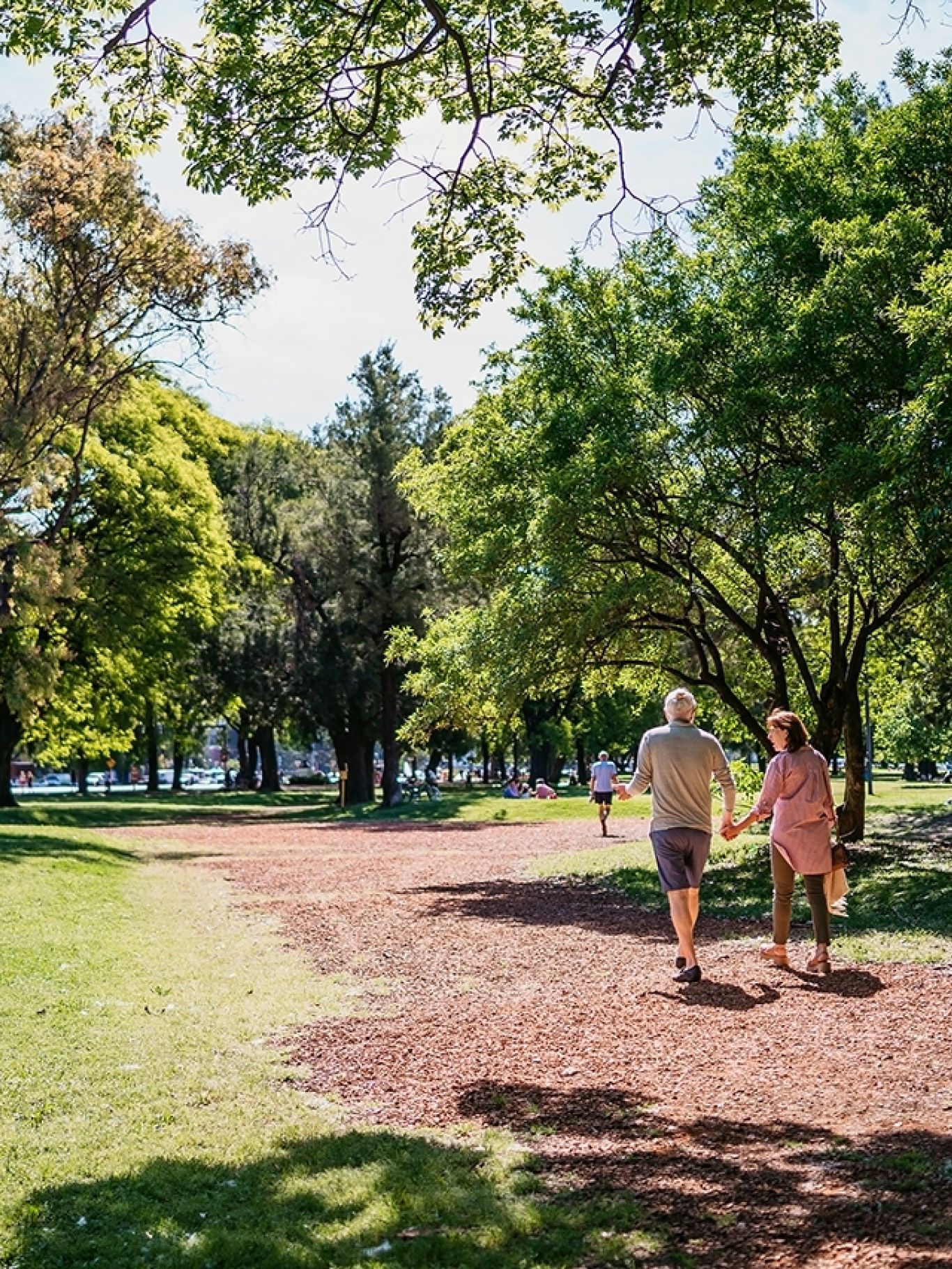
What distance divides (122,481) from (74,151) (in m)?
12.4

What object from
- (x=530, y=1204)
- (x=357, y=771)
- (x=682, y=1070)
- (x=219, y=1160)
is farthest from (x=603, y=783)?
(x=530, y=1204)

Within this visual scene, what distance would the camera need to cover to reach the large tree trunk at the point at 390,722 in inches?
1752

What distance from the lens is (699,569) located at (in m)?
19.0

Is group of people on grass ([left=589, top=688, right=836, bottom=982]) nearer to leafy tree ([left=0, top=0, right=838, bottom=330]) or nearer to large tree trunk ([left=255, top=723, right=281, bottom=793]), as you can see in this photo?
leafy tree ([left=0, top=0, right=838, bottom=330])

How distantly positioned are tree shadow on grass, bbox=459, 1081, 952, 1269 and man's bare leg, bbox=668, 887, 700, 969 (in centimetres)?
310

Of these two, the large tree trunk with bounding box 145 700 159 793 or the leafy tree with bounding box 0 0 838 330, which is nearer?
the leafy tree with bounding box 0 0 838 330

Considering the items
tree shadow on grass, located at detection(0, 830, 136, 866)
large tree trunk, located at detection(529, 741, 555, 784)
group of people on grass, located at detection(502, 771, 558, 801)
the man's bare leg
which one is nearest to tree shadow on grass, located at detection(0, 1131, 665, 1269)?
the man's bare leg

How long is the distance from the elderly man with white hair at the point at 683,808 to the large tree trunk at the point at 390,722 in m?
33.6

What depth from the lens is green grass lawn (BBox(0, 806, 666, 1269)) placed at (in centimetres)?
459

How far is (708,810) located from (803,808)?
2.38 ft

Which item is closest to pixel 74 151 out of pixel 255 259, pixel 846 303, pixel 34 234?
pixel 34 234

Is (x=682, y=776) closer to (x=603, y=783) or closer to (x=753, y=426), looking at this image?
(x=753, y=426)

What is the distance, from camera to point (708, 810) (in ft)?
31.3

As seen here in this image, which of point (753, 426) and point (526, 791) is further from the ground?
point (753, 426)
